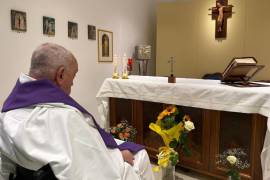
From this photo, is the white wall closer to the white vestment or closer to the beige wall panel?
the beige wall panel

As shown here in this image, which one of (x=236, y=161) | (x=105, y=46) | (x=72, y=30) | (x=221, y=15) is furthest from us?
(x=221, y=15)

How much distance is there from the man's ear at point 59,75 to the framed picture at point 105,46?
2662 mm

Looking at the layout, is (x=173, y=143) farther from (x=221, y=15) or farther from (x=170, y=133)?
(x=221, y=15)

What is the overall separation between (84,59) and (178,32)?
191 cm

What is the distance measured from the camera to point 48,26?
2908 millimetres

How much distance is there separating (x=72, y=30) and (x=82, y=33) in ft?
0.69

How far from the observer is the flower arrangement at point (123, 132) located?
2.36 metres

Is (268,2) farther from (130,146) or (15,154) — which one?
(15,154)

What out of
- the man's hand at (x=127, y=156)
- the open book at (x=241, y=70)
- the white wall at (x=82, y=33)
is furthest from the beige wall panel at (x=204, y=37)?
the man's hand at (x=127, y=156)

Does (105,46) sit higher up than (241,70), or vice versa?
(105,46)

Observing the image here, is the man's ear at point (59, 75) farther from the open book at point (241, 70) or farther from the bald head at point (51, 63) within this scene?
the open book at point (241, 70)

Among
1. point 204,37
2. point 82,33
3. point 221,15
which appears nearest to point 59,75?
point 82,33

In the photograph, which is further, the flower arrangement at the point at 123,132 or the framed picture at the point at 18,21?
the framed picture at the point at 18,21

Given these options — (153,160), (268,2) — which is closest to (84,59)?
(153,160)
